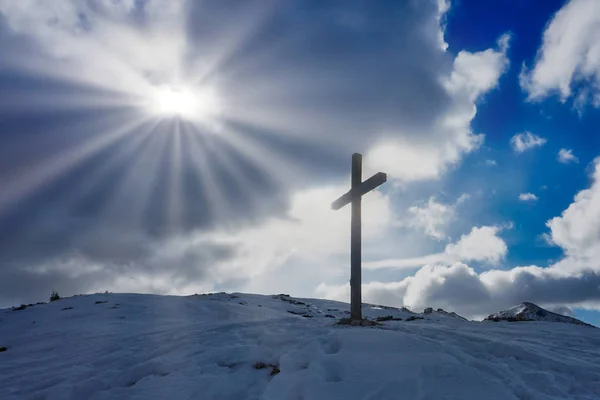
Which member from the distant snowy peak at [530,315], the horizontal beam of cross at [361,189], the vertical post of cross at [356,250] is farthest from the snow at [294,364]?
the distant snowy peak at [530,315]

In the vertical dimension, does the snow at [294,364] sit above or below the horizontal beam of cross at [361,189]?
below

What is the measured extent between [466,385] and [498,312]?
15465 mm

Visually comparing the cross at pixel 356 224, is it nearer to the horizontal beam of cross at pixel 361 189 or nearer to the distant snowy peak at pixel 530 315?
the horizontal beam of cross at pixel 361 189

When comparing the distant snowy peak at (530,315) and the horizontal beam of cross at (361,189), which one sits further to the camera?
the distant snowy peak at (530,315)

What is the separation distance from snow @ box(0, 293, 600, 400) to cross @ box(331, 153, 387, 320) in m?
1.60

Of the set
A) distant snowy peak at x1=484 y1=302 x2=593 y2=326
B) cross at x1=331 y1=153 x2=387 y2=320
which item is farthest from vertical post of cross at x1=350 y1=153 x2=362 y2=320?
distant snowy peak at x1=484 y1=302 x2=593 y2=326

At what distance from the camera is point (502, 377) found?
22.8 ft

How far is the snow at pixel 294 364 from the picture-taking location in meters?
6.42

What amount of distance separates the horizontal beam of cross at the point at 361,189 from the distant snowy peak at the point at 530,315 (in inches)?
369

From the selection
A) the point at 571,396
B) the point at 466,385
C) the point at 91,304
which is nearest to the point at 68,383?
the point at 466,385

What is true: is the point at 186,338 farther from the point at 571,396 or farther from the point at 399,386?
the point at 571,396

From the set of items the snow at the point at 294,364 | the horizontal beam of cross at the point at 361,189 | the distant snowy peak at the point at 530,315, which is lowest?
the snow at the point at 294,364

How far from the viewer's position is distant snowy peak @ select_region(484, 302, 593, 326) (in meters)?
17.2

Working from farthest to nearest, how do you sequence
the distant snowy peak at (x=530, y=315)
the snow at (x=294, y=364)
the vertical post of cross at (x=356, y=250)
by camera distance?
the distant snowy peak at (x=530, y=315) → the vertical post of cross at (x=356, y=250) → the snow at (x=294, y=364)
